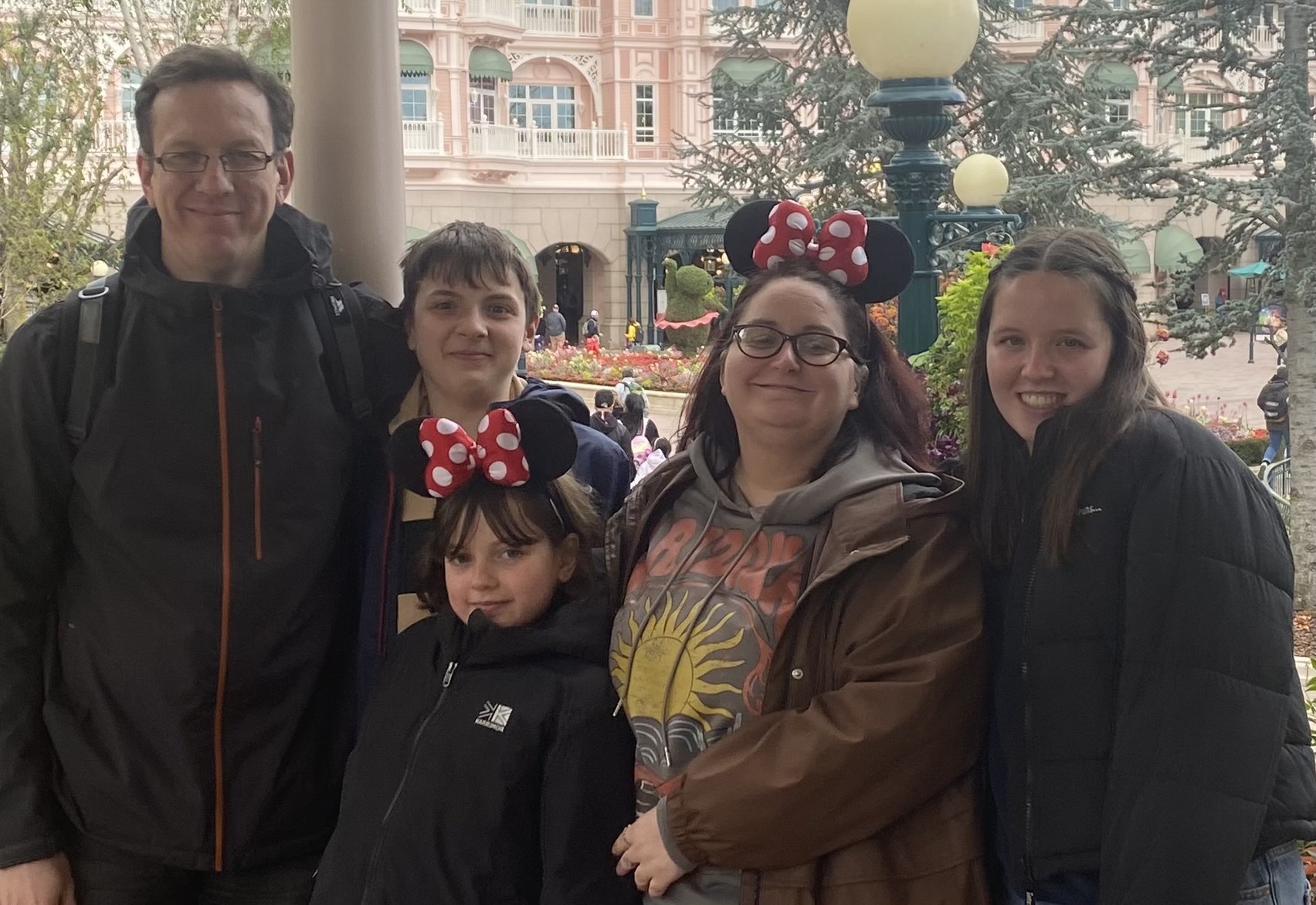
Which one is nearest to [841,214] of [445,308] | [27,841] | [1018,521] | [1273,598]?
[1018,521]

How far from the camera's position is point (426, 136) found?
26.2m

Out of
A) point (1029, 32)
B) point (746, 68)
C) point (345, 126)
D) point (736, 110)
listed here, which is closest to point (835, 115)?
point (736, 110)

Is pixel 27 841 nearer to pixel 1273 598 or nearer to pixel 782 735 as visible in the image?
pixel 782 735

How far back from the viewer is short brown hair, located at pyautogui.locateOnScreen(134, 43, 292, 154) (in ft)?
7.98

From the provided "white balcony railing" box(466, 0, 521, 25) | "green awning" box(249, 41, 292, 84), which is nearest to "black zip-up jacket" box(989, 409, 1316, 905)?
"green awning" box(249, 41, 292, 84)

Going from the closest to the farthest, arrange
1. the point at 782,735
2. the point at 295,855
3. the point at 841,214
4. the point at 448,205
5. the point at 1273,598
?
1. the point at 1273,598
2. the point at 782,735
3. the point at 841,214
4. the point at 295,855
5. the point at 448,205

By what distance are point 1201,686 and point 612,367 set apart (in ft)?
60.0

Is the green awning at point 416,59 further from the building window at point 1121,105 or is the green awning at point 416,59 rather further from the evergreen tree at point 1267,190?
the evergreen tree at point 1267,190

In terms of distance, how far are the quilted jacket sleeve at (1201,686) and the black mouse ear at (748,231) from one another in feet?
2.89

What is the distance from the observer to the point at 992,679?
204cm

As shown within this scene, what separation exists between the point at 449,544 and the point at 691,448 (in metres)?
0.47

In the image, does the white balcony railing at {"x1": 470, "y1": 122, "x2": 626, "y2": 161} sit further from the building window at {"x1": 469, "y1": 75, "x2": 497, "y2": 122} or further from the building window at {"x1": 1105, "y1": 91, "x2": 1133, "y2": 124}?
the building window at {"x1": 1105, "y1": 91, "x2": 1133, "y2": 124}

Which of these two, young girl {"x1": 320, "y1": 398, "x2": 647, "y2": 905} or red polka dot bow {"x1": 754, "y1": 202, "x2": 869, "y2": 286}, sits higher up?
red polka dot bow {"x1": 754, "y1": 202, "x2": 869, "y2": 286}

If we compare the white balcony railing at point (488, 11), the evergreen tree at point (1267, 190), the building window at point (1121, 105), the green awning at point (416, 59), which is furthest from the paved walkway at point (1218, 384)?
the white balcony railing at point (488, 11)
